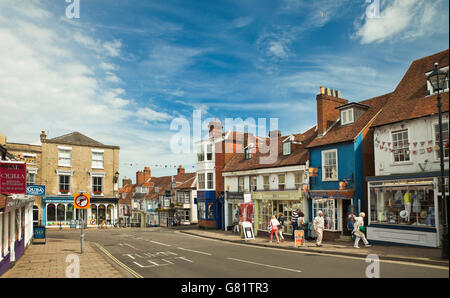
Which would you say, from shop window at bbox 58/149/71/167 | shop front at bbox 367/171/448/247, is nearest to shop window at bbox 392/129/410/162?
shop front at bbox 367/171/448/247

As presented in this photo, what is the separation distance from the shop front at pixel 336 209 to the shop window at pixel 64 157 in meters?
30.0

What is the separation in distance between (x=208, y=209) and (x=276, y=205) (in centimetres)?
1192

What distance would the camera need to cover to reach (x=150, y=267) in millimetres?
13570

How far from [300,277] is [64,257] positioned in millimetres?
11519

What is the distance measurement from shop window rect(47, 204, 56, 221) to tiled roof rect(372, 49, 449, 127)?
35.5 metres

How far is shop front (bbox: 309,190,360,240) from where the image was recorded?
2077 centimetres

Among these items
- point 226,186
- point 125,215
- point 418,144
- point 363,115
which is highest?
point 363,115

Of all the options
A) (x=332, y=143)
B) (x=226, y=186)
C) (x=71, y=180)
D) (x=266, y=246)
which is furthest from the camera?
(x=71, y=180)

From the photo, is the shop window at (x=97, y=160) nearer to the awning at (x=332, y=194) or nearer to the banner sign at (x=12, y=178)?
the awning at (x=332, y=194)

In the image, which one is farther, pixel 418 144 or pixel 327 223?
pixel 327 223

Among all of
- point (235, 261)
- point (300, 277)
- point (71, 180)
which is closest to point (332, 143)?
point (235, 261)

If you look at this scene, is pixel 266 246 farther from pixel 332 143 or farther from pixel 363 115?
pixel 363 115

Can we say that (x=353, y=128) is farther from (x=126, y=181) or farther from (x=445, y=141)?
(x=126, y=181)

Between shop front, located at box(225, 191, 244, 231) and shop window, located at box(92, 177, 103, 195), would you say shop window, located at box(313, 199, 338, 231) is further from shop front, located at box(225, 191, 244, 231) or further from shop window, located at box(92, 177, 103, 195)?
shop window, located at box(92, 177, 103, 195)
